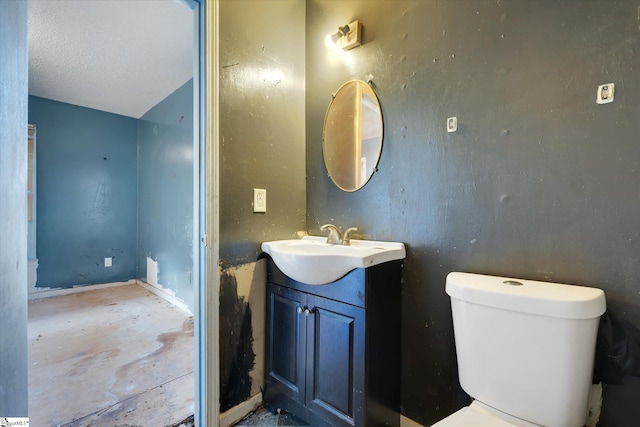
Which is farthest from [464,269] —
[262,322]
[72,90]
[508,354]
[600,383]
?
[72,90]

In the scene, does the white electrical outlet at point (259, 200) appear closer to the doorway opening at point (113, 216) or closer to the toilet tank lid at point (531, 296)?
the toilet tank lid at point (531, 296)

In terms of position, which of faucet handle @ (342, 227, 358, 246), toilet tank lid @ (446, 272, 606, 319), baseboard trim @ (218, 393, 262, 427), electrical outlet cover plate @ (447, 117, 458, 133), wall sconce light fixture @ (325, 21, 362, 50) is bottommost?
baseboard trim @ (218, 393, 262, 427)

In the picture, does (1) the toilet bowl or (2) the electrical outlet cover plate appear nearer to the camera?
(1) the toilet bowl

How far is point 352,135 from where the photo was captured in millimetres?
1450

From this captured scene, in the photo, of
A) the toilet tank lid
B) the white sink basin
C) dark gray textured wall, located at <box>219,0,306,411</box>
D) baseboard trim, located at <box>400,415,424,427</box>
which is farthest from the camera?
dark gray textured wall, located at <box>219,0,306,411</box>

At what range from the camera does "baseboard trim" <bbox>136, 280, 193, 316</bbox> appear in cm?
283

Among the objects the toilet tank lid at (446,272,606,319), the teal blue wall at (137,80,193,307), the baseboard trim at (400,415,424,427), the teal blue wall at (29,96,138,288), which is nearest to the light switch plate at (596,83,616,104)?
the toilet tank lid at (446,272,606,319)

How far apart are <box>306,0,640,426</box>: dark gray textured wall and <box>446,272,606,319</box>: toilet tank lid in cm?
10

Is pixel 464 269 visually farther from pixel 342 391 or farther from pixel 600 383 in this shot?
pixel 342 391

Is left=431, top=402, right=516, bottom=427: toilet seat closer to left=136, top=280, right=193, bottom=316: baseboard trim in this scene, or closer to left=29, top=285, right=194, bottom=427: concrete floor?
left=29, top=285, right=194, bottom=427: concrete floor

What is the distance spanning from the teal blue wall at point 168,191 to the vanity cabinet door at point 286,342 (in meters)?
1.64

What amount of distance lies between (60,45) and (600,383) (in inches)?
145

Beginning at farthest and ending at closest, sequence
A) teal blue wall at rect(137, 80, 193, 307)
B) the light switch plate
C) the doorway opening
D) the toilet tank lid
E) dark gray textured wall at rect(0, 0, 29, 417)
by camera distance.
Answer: teal blue wall at rect(137, 80, 193, 307) → the doorway opening → the light switch plate → the toilet tank lid → dark gray textured wall at rect(0, 0, 29, 417)

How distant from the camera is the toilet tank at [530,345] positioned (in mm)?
748
